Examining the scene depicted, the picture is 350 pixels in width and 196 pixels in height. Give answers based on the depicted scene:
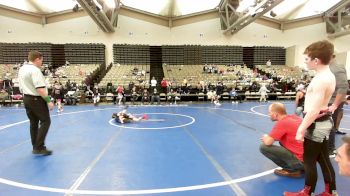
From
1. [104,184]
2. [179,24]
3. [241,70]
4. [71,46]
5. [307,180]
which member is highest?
[179,24]

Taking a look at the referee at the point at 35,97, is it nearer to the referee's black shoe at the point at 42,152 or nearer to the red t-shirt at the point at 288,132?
the referee's black shoe at the point at 42,152

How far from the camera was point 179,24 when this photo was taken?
70.4ft

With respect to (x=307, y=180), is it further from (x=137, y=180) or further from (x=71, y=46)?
(x=71, y=46)

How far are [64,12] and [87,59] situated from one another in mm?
3849

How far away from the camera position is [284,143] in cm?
346

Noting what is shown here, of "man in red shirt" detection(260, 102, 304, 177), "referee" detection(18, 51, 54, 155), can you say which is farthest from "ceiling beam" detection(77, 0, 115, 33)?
"man in red shirt" detection(260, 102, 304, 177)

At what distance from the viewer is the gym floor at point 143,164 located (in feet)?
10.4

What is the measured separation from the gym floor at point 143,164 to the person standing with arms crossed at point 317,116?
19.7 inches

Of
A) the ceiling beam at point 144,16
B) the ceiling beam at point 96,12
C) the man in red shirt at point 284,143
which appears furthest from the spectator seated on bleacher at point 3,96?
the man in red shirt at point 284,143

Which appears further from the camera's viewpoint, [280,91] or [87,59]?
[87,59]

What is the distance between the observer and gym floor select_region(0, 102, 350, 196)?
3176 mm

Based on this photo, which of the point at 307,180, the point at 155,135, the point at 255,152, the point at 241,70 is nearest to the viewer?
the point at 307,180

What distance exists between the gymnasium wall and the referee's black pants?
55.1ft

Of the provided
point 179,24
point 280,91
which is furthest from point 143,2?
point 280,91
